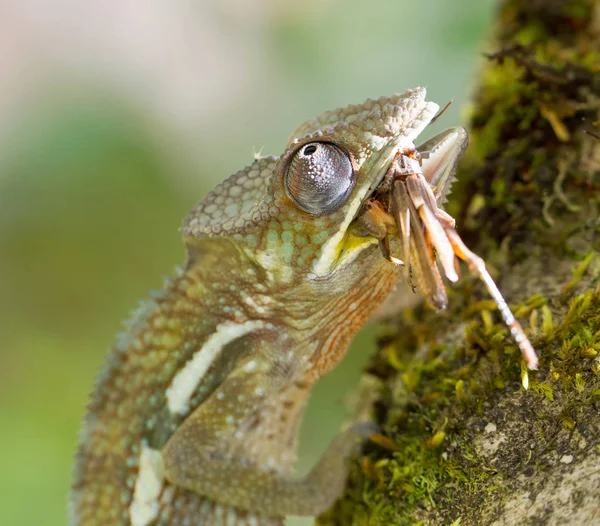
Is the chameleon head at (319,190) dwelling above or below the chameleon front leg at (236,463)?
above

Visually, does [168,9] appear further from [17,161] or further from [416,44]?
[416,44]

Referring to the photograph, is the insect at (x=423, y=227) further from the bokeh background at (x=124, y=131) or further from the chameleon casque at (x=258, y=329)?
the bokeh background at (x=124, y=131)

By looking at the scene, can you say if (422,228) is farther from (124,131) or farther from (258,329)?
(124,131)

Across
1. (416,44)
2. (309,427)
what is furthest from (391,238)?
(416,44)

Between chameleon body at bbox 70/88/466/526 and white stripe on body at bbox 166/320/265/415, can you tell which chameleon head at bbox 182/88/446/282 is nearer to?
chameleon body at bbox 70/88/466/526

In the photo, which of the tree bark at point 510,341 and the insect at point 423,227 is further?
the tree bark at point 510,341

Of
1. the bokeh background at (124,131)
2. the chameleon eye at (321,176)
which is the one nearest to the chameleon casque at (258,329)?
the chameleon eye at (321,176)
